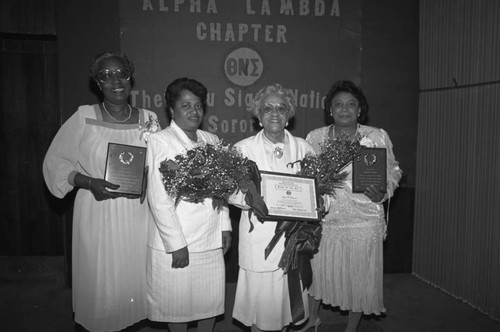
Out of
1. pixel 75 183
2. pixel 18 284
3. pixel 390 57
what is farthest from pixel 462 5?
pixel 18 284

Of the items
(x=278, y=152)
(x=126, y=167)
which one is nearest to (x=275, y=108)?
(x=278, y=152)

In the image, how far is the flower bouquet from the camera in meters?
2.35

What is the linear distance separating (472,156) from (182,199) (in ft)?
9.73

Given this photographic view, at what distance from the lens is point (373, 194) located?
9.68 feet

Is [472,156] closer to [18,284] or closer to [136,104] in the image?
[136,104]

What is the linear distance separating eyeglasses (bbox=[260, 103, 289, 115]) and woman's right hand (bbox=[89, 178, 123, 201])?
3.77ft

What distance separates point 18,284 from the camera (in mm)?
4512

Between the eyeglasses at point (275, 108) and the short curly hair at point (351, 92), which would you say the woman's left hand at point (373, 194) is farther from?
the eyeglasses at point (275, 108)

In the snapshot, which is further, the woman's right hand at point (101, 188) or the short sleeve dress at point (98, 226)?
the short sleeve dress at point (98, 226)

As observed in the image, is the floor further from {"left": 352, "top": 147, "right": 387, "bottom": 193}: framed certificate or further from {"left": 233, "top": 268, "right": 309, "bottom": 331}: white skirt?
{"left": 352, "top": 147, "right": 387, "bottom": 193}: framed certificate

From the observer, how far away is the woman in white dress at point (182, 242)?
255cm

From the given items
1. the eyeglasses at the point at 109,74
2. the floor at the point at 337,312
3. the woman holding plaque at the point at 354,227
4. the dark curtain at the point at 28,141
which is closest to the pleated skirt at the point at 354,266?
the woman holding plaque at the point at 354,227

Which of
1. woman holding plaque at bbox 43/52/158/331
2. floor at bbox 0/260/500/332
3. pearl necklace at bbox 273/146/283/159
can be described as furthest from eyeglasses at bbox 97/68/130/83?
floor at bbox 0/260/500/332

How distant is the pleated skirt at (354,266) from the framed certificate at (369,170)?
15.3 inches
